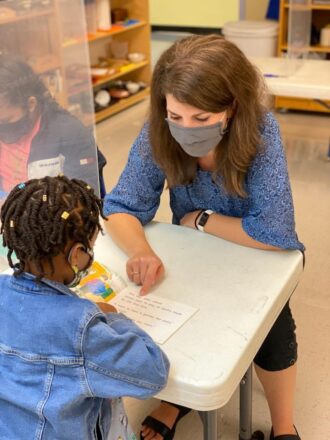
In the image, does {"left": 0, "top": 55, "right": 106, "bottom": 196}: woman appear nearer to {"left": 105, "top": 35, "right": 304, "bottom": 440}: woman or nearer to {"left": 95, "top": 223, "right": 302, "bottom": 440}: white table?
{"left": 105, "top": 35, "right": 304, "bottom": 440}: woman

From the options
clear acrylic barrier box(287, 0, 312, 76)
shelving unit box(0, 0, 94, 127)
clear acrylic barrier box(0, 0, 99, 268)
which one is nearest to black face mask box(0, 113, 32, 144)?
clear acrylic barrier box(0, 0, 99, 268)

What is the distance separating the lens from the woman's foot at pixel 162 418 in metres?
1.50

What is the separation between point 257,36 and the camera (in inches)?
166

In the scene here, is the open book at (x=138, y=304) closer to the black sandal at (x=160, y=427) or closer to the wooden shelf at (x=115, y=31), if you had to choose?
the black sandal at (x=160, y=427)

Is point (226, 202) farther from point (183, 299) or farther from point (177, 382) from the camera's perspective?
point (177, 382)

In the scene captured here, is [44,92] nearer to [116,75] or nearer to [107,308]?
[107,308]

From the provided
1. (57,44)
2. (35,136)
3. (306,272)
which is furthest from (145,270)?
(306,272)

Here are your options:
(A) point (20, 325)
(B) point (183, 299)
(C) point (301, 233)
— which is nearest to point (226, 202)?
(B) point (183, 299)

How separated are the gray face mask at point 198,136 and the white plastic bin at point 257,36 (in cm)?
311

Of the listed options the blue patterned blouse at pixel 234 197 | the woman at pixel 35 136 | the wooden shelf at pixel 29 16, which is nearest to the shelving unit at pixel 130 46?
the wooden shelf at pixel 29 16

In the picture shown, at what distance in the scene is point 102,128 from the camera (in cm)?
406

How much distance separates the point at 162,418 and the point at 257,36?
133 inches

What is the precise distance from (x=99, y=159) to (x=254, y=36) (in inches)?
105

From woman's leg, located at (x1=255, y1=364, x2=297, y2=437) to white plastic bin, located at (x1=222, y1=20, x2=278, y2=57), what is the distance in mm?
3247
